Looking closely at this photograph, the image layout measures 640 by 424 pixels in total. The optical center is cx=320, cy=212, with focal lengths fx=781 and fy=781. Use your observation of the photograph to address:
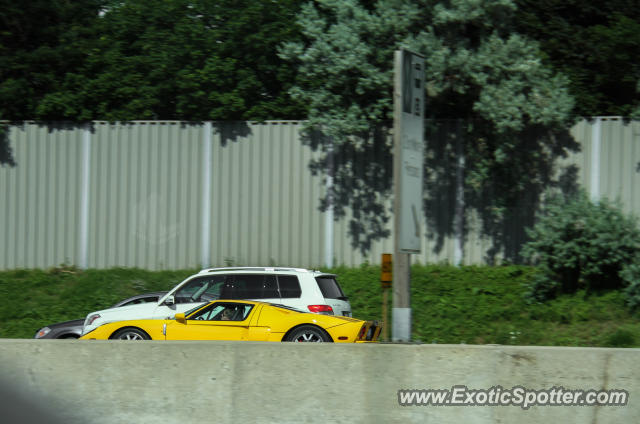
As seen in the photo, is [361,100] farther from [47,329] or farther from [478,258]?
[47,329]

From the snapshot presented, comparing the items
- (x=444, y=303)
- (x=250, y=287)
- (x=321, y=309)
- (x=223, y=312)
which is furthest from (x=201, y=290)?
(x=444, y=303)

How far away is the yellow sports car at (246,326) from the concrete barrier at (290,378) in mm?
5017

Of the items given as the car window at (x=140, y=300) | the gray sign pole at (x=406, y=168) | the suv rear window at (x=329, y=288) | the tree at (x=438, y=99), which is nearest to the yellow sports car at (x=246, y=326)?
the suv rear window at (x=329, y=288)

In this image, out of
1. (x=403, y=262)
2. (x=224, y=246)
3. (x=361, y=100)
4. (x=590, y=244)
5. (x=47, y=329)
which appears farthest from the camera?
(x=224, y=246)

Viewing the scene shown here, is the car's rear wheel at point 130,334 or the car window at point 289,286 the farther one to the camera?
the car window at point 289,286

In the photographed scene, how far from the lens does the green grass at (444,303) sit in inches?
569

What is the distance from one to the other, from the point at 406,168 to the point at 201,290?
531 cm

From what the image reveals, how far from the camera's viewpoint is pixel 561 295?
15.5 m

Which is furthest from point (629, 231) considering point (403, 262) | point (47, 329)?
point (47, 329)

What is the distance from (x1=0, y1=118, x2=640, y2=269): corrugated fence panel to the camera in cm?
1845

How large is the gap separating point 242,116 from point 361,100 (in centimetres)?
318

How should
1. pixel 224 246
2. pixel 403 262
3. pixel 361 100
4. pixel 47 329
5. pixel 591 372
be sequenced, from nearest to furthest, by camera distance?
pixel 591 372, pixel 403 262, pixel 47 329, pixel 361 100, pixel 224 246

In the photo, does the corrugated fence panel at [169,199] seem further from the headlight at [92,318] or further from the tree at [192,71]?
the headlight at [92,318]

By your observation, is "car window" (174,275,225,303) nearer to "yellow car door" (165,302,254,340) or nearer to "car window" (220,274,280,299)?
"car window" (220,274,280,299)
